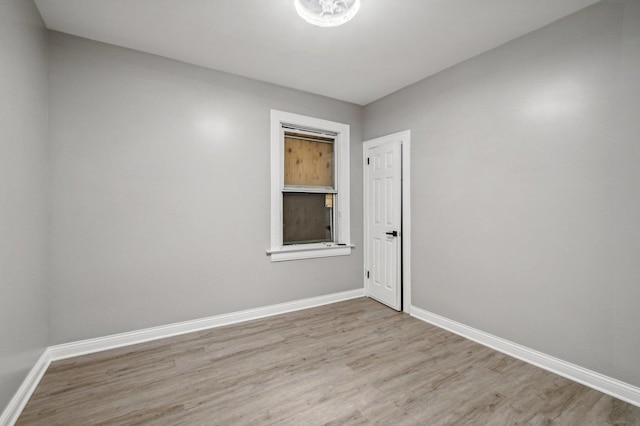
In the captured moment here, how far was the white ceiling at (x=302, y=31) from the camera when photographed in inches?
82.7

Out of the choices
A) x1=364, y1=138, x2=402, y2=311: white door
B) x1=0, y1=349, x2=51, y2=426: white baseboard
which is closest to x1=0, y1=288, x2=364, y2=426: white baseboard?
x1=0, y1=349, x2=51, y2=426: white baseboard

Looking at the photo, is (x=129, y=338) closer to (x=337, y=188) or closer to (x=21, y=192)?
(x=21, y=192)

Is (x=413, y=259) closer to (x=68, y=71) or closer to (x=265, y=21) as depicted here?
(x=265, y=21)

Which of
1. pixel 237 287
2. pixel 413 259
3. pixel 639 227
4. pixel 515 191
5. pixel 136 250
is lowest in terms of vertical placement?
pixel 237 287

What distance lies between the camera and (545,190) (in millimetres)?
2311

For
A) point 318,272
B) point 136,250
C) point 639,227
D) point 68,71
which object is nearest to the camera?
point 639,227

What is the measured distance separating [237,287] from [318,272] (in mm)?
1072

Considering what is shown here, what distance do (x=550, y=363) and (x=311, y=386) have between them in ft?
6.37

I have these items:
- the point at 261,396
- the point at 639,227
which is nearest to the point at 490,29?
the point at 639,227

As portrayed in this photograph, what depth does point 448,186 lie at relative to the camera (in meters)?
3.05

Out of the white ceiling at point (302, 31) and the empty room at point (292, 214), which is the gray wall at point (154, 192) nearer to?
the empty room at point (292, 214)

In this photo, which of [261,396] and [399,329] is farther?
[399,329]

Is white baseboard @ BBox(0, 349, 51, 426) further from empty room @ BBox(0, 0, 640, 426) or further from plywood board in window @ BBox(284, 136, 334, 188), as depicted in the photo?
plywood board in window @ BBox(284, 136, 334, 188)

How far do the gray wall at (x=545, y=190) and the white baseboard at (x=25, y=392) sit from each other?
349 cm
